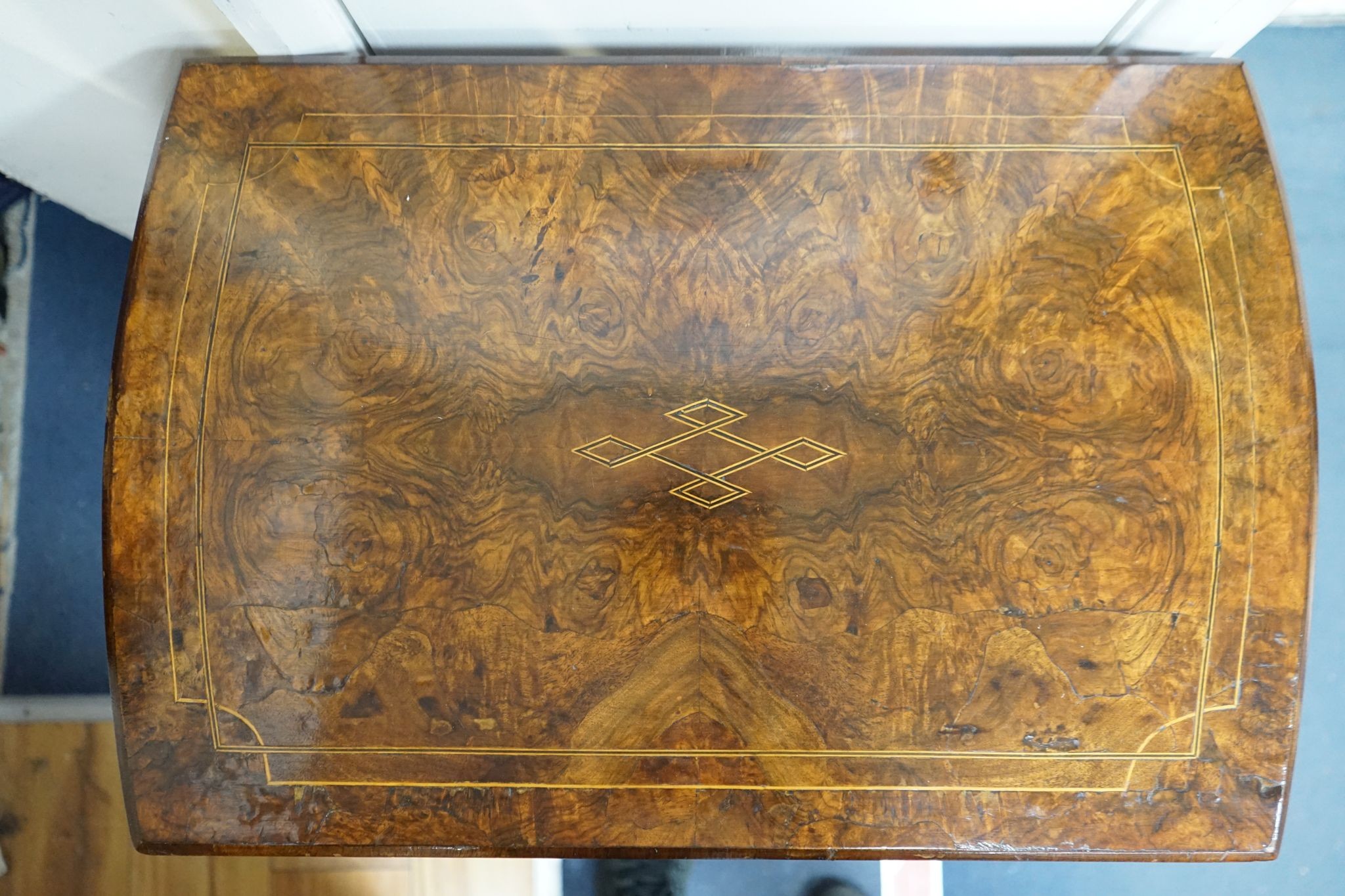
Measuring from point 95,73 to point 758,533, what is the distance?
1.38 meters

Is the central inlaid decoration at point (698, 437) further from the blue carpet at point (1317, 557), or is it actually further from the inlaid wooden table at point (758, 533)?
the blue carpet at point (1317, 557)

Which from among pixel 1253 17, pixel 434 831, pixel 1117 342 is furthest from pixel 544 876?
pixel 1253 17

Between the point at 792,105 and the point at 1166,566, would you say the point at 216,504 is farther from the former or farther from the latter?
the point at 1166,566

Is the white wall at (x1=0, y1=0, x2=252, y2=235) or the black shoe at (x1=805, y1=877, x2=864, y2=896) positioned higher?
the white wall at (x1=0, y1=0, x2=252, y2=235)

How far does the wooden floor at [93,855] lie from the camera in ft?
5.49

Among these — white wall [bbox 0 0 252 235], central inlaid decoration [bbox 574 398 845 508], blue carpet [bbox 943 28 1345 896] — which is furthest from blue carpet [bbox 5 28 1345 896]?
central inlaid decoration [bbox 574 398 845 508]

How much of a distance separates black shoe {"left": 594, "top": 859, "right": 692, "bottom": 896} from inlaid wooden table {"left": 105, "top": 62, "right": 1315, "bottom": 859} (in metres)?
0.82

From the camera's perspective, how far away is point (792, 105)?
1184mm

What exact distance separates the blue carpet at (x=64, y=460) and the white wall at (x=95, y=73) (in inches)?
12.9

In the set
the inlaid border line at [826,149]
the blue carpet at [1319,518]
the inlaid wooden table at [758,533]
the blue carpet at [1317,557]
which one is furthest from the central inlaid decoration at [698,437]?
the blue carpet at [1317,557]

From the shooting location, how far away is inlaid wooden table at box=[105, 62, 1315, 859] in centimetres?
114

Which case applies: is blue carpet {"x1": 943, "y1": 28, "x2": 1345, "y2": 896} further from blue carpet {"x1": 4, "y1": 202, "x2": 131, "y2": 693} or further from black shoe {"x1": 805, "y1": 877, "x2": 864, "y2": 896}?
blue carpet {"x1": 4, "y1": 202, "x2": 131, "y2": 693}

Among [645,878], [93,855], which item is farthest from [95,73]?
[645,878]

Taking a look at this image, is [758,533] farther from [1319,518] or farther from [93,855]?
[93,855]
